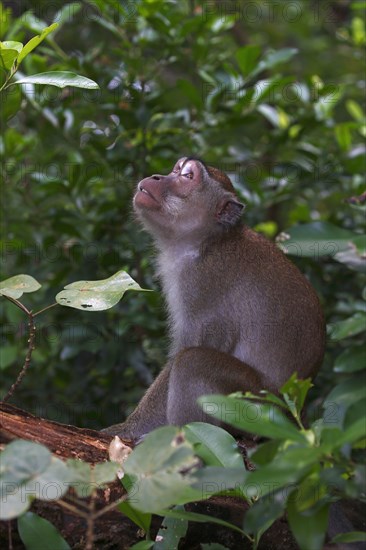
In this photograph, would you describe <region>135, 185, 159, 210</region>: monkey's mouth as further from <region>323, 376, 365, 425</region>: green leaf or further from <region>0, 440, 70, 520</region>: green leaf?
<region>0, 440, 70, 520</region>: green leaf

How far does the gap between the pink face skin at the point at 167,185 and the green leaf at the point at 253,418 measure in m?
2.82

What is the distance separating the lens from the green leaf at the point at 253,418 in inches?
98.5

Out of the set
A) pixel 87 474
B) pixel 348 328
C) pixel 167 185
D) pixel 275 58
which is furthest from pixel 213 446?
pixel 275 58

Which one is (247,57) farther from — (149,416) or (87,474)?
(87,474)

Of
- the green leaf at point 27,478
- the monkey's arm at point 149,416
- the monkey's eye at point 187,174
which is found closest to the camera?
the green leaf at point 27,478

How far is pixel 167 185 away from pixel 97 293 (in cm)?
195

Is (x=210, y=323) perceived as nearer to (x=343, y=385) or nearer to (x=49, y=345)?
(x=343, y=385)

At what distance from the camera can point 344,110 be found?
10633 mm

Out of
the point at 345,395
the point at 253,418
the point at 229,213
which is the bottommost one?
the point at 345,395

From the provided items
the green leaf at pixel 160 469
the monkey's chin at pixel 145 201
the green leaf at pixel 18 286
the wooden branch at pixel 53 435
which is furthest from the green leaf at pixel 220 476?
the monkey's chin at pixel 145 201

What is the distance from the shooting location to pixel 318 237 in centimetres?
471

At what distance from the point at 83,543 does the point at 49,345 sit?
3.66 m

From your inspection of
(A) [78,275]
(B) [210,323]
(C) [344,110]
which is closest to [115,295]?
(B) [210,323]

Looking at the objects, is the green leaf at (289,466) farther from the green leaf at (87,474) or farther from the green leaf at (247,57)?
the green leaf at (247,57)
